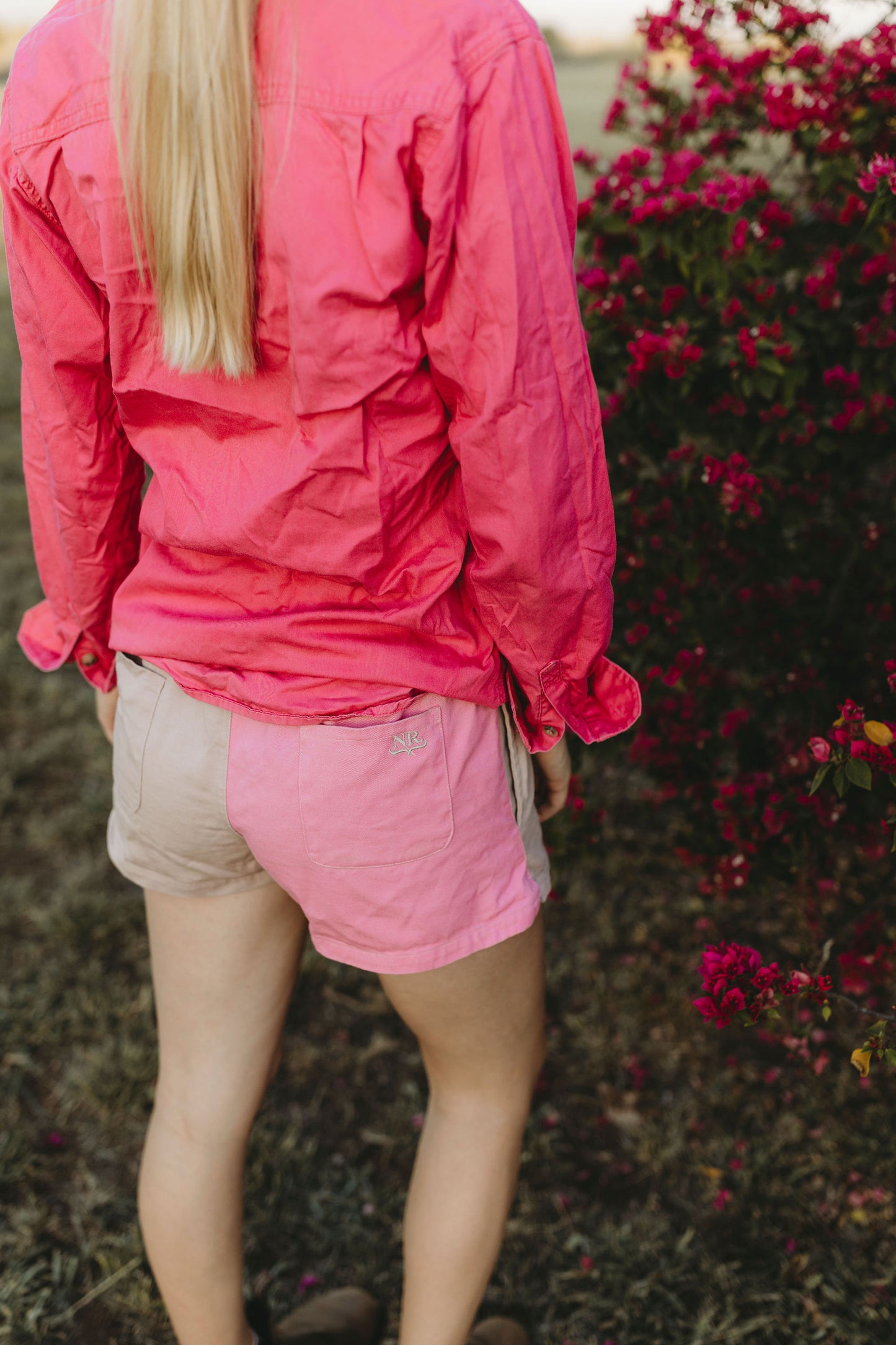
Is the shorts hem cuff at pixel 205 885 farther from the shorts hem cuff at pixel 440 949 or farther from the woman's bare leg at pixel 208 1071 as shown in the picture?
the shorts hem cuff at pixel 440 949

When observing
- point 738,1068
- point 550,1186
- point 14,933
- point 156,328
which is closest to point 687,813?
point 738,1068

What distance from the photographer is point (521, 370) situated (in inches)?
41.5

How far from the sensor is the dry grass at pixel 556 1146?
1.94 metres

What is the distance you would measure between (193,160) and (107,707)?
2.89 feet

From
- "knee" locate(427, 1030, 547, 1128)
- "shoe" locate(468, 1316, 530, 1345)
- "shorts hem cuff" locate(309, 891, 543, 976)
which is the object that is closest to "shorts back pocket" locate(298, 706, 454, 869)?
"shorts hem cuff" locate(309, 891, 543, 976)

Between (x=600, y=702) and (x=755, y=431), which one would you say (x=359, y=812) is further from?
(x=755, y=431)

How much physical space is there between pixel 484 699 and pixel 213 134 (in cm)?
65

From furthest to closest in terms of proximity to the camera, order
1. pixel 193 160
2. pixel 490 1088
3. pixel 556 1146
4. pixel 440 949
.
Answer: pixel 556 1146 < pixel 490 1088 < pixel 440 949 < pixel 193 160

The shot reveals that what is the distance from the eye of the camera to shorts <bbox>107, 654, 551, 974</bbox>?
47.2 inches

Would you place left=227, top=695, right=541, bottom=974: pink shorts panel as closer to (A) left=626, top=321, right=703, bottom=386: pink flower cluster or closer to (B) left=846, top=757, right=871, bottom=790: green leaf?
(B) left=846, top=757, right=871, bottom=790: green leaf

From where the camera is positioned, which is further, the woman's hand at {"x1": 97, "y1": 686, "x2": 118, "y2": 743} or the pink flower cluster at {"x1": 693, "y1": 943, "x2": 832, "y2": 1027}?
the woman's hand at {"x1": 97, "y1": 686, "x2": 118, "y2": 743}

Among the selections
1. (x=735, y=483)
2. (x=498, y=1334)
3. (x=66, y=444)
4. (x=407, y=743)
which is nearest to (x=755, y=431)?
(x=735, y=483)

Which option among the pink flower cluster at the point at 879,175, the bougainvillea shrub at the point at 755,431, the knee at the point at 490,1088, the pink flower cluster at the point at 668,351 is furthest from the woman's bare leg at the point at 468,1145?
the pink flower cluster at the point at 879,175

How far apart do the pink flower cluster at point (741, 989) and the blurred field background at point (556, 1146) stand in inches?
24.4
